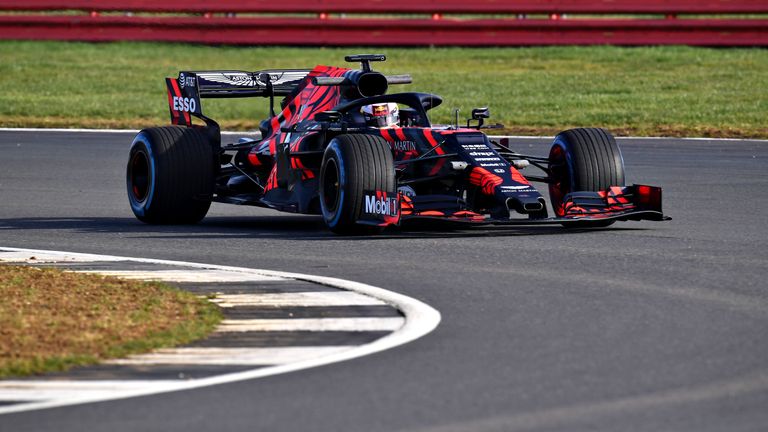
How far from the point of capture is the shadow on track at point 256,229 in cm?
1168

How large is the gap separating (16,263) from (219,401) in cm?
442

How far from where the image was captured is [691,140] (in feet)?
65.3

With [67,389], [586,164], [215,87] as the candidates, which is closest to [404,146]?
[586,164]

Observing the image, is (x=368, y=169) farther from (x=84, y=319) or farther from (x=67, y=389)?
(x=67, y=389)

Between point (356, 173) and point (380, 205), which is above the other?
point (356, 173)

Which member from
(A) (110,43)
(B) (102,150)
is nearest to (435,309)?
(B) (102,150)

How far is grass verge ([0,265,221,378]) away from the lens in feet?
23.1

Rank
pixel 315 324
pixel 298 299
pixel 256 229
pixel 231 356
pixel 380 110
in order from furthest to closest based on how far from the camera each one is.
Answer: pixel 256 229 < pixel 380 110 < pixel 298 299 < pixel 315 324 < pixel 231 356

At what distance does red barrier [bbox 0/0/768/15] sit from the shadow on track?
14.3 m

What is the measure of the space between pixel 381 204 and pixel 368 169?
26 centimetres

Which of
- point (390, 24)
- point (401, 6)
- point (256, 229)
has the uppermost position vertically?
point (401, 6)

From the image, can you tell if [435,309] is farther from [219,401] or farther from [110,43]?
[110,43]

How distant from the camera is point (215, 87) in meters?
14.0

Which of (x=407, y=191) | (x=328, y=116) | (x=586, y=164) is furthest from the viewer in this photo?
(x=328, y=116)
